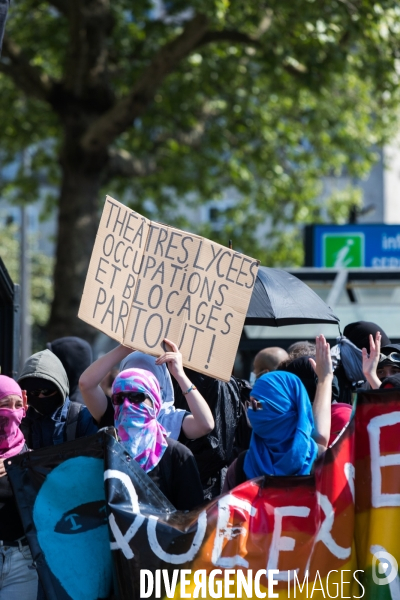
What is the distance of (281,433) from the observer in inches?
132

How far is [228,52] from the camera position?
45.2 ft

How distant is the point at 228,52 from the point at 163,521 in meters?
11.6

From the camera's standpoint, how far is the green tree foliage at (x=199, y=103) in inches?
455

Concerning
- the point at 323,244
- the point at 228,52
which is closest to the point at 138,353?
the point at 323,244

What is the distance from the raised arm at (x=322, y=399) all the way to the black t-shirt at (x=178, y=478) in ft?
1.71

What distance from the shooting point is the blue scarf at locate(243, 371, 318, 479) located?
11.0 feet

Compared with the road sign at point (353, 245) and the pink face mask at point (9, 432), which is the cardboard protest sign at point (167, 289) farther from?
the road sign at point (353, 245)

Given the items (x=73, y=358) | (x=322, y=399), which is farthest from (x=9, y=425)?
(x=73, y=358)

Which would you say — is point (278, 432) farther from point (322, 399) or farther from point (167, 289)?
→ point (167, 289)

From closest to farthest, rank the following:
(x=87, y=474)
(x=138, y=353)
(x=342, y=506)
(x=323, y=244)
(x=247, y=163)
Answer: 1. (x=342, y=506)
2. (x=87, y=474)
3. (x=138, y=353)
4. (x=323, y=244)
5. (x=247, y=163)

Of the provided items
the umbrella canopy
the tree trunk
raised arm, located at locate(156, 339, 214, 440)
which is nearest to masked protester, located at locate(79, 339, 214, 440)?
raised arm, located at locate(156, 339, 214, 440)

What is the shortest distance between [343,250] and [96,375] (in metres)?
7.04

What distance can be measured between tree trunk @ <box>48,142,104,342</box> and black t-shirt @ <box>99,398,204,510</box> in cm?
887

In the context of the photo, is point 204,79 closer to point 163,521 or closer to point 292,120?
point 292,120
